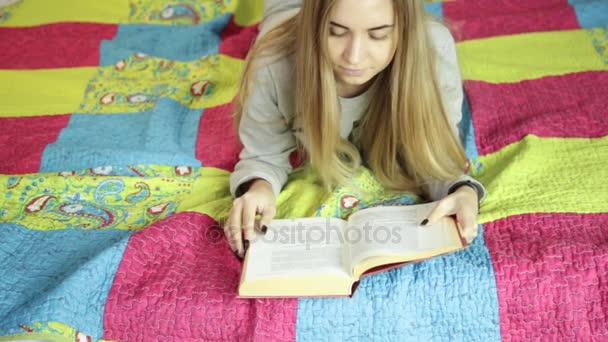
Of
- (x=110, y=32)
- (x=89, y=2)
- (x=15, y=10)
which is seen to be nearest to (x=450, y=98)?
(x=110, y=32)

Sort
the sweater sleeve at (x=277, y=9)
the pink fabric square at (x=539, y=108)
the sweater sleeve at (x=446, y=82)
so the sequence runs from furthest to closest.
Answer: the sweater sleeve at (x=277, y=9)
the pink fabric square at (x=539, y=108)
the sweater sleeve at (x=446, y=82)

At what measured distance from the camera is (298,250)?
2.85 ft

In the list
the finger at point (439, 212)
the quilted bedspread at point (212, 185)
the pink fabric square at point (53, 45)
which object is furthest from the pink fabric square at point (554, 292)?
the pink fabric square at point (53, 45)

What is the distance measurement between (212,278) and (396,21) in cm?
50

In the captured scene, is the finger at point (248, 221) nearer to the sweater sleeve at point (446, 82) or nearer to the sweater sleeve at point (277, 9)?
the sweater sleeve at point (446, 82)

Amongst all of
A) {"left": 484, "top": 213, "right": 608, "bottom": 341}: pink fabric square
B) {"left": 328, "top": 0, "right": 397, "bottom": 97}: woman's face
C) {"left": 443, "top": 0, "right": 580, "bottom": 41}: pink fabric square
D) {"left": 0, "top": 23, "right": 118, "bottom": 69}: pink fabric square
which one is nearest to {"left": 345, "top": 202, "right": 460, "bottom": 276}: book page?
{"left": 484, "top": 213, "right": 608, "bottom": 341}: pink fabric square

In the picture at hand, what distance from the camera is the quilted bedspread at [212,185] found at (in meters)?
0.87

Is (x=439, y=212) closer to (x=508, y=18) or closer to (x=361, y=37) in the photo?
(x=361, y=37)

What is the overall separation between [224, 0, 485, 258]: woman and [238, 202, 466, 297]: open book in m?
0.04

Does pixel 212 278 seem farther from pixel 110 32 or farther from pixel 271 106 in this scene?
pixel 110 32

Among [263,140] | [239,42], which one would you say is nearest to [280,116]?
[263,140]

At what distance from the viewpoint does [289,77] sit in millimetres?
1038

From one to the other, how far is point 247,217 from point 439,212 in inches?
12.2

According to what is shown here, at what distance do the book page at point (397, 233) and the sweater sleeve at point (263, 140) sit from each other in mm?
198
